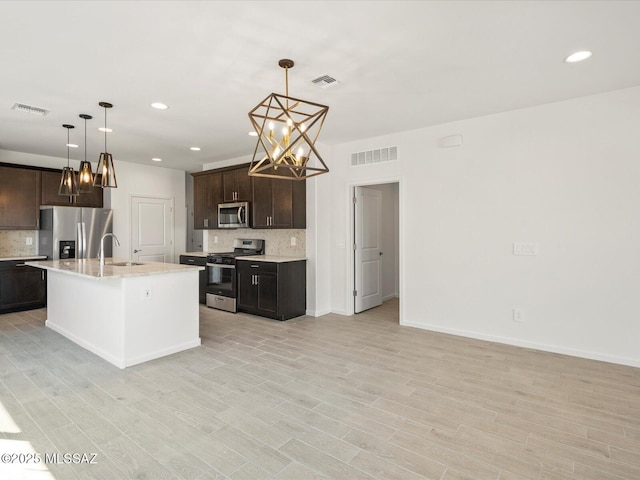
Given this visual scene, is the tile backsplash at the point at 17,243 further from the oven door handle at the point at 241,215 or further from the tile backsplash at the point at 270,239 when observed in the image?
the oven door handle at the point at 241,215

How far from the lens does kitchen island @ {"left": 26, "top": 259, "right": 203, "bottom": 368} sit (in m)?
3.44

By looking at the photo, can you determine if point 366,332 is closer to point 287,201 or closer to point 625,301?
point 287,201

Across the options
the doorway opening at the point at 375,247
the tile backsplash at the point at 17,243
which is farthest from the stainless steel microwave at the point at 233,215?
the tile backsplash at the point at 17,243

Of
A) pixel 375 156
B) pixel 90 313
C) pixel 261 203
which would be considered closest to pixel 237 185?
pixel 261 203

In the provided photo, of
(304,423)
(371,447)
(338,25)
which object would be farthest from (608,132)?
(304,423)

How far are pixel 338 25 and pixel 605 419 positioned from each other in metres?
3.25

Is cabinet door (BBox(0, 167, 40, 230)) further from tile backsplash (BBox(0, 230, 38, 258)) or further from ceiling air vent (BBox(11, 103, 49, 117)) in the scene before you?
ceiling air vent (BBox(11, 103, 49, 117))

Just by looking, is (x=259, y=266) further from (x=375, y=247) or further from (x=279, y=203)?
(x=375, y=247)

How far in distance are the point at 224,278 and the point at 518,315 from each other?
4.25 meters

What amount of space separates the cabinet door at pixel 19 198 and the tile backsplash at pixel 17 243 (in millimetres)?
433

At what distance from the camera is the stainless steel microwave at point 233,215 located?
5922 mm

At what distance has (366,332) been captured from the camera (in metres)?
4.57

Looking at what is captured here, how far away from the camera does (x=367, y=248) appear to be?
231 inches

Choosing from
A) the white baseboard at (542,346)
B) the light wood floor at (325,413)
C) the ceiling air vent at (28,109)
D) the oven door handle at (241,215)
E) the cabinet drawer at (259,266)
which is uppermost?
the ceiling air vent at (28,109)
